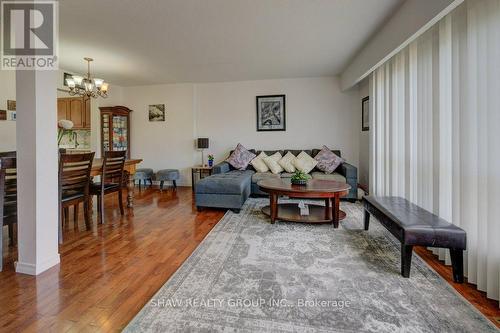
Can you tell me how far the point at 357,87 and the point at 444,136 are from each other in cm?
343

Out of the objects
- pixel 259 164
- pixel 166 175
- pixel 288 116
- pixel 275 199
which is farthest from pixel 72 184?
pixel 288 116

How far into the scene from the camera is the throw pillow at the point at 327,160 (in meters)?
4.81

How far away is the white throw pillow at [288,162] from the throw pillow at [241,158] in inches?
25.0

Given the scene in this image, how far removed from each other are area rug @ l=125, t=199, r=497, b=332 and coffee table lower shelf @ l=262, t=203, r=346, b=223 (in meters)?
0.42

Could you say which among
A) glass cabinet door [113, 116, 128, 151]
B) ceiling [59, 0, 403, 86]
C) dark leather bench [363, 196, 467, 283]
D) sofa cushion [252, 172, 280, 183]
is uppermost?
ceiling [59, 0, 403, 86]

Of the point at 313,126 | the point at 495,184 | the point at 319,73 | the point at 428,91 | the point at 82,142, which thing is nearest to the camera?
the point at 495,184

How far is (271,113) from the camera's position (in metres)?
5.70

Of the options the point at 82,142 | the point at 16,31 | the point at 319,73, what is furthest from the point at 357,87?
the point at 82,142

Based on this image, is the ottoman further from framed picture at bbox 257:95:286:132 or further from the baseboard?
framed picture at bbox 257:95:286:132

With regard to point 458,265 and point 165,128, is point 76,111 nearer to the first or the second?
point 165,128

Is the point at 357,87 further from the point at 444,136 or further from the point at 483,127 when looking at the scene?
the point at 483,127

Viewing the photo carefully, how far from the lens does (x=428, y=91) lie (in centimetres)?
251

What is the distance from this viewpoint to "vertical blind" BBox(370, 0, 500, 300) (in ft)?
5.52

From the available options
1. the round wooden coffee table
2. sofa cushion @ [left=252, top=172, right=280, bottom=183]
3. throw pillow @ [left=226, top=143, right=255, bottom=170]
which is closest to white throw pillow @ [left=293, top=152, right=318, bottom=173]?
sofa cushion @ [left=252, top=172, right=280, bottom=183]
